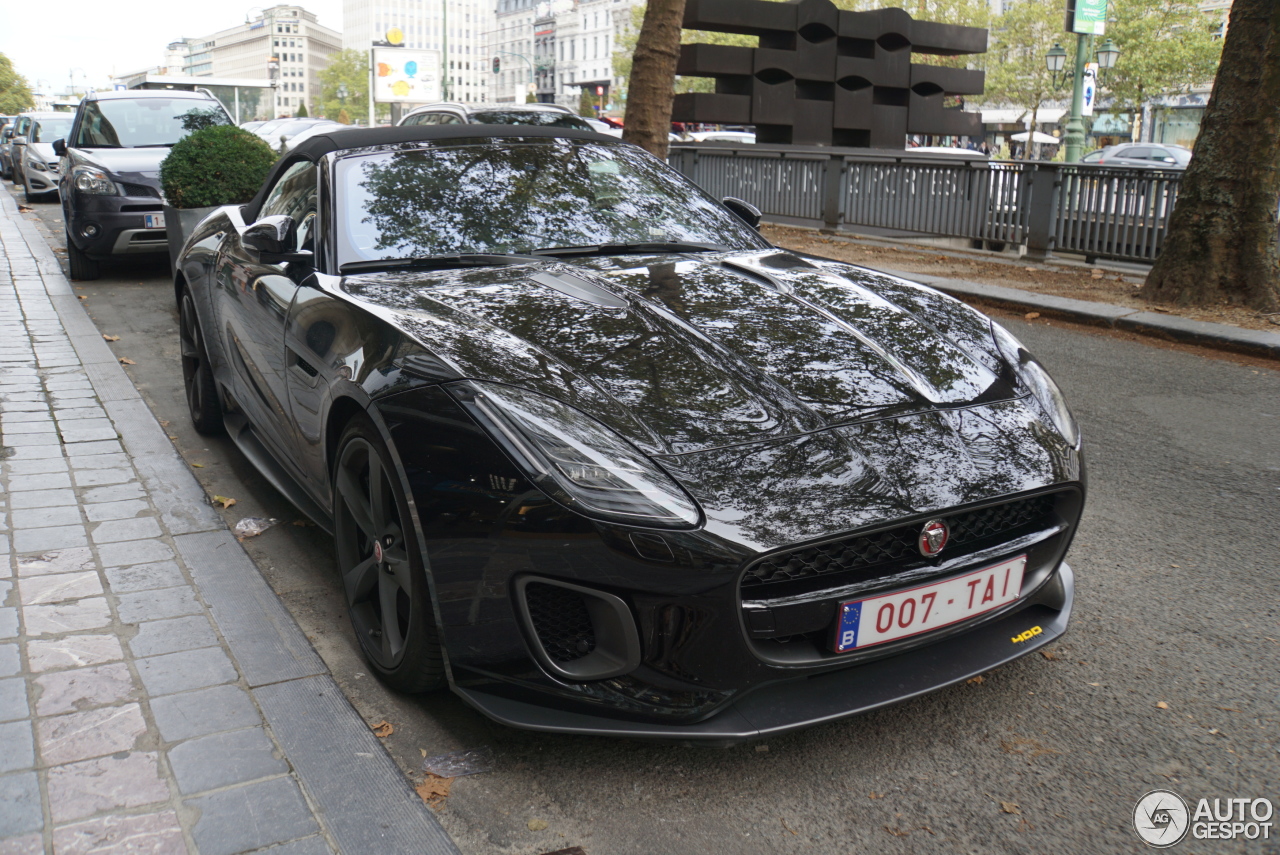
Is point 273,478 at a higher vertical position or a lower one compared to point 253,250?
lower

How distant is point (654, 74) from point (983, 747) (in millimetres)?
12396

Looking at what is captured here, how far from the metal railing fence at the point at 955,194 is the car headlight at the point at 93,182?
5.54 m

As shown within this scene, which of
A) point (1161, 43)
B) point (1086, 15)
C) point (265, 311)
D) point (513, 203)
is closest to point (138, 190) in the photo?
point (265, 311)

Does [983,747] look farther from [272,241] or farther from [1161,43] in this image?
[1161,43]

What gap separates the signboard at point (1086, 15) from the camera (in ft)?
79.2

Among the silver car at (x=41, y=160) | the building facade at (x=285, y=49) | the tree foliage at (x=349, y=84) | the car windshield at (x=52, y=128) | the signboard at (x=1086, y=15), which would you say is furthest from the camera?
the building facade at (x=285, y=49)

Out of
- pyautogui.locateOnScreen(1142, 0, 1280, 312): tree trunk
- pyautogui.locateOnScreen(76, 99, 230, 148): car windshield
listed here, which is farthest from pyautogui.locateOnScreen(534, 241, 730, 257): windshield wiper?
pyautogui.locateOnScreen(76, 99, 230, 148): car windshield

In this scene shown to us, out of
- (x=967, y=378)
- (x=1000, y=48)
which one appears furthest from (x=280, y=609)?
(x=1000, y=48)

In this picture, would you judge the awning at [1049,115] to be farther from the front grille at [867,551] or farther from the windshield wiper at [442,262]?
the front grille at [867,551]

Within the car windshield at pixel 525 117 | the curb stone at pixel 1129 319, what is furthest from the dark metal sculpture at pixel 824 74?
the curb stone at pixel 1129 319

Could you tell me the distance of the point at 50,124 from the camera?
22.7 m

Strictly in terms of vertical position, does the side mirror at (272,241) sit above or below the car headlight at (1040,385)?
above

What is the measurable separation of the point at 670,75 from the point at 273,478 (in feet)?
37.1

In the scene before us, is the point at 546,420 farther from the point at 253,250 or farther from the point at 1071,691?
the point at 253,250
